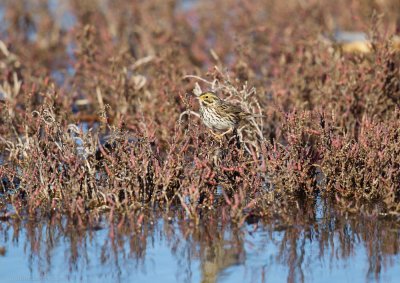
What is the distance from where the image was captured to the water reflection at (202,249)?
221 inches

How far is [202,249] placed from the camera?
19.8ft

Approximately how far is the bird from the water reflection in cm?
121

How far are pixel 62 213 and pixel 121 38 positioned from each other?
736cm

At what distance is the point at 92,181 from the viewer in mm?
6891

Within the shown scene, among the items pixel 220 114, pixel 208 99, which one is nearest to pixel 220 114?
pixel 220 114

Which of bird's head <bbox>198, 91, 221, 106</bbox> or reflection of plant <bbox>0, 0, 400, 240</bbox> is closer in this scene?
reflection of plant <bbox>0, 0, 400, 240</bbox>

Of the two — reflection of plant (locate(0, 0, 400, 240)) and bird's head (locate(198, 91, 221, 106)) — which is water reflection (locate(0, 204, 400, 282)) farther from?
bird's head (locate(198, 91, 221, 106))

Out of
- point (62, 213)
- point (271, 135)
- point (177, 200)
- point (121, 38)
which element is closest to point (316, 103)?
point (271, 135)

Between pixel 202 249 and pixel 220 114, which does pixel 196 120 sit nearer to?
pixel 220 114

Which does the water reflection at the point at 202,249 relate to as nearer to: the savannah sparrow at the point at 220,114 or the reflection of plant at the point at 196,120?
the reflection of plant at the point at 196,120

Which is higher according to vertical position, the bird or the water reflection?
the bird

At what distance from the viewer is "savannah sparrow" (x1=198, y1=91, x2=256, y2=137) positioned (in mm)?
7602

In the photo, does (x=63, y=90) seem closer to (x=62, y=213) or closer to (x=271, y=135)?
(x=271, y=135)

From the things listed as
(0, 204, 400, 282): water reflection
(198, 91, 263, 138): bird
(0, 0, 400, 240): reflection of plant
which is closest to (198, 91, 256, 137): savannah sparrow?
(198, 91, 263, 138): bird
